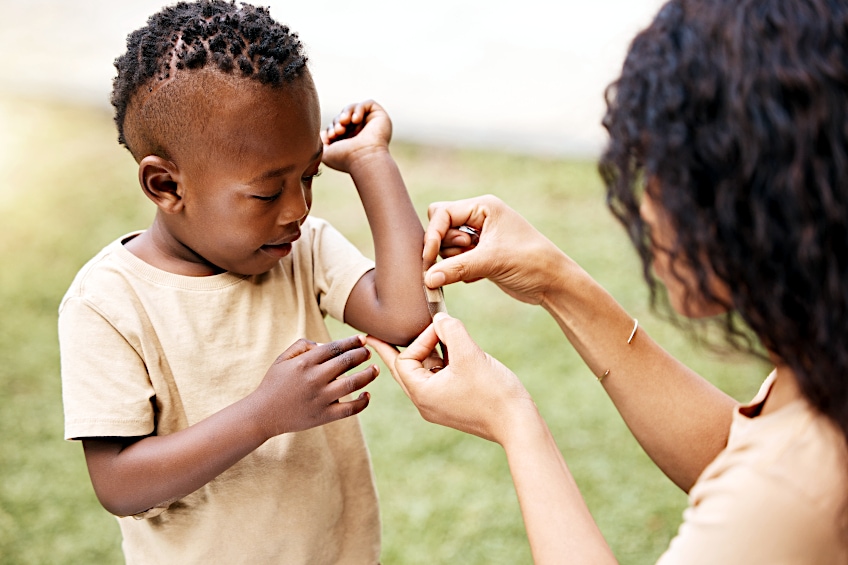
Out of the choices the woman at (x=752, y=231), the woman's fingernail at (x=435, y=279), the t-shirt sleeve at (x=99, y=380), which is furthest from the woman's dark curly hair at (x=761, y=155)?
the t-shirt sleeve at (x=99, y=380)

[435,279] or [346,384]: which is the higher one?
[435,279]

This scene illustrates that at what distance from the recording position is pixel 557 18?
779cm

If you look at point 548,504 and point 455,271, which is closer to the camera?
point 548,504

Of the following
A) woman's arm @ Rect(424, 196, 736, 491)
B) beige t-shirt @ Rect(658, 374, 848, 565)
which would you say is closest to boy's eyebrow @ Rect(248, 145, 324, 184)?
woman's arm @ Rect(424, 196, 736, 491)

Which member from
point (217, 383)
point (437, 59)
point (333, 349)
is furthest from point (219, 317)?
point (437, 59)

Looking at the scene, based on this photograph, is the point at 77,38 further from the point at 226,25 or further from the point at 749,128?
the point at 749,128

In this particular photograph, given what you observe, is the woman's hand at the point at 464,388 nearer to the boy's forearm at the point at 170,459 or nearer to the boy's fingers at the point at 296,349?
the boy's fingers at the point at 296,349

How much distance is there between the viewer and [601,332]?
2.04 metres

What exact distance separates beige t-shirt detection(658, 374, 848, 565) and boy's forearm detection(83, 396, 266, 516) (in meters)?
0.80

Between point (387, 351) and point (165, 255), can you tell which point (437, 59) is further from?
point (165, 255)

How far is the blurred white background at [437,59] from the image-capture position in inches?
256

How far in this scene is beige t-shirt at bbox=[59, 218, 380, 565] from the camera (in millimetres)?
1560

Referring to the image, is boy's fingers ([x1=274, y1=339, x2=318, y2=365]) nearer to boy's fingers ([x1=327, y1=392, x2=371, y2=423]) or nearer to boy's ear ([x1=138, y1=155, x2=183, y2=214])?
boy's fingers ([x1=327, y1=392, x2=371, y2=423])

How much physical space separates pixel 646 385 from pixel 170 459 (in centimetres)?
110
